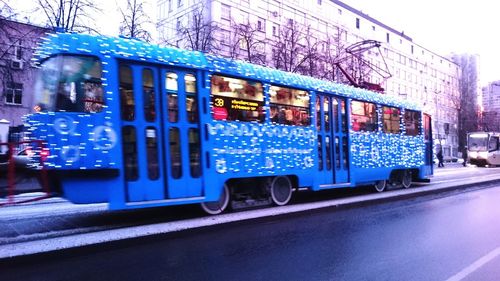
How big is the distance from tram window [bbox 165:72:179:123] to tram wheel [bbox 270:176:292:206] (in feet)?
10.7

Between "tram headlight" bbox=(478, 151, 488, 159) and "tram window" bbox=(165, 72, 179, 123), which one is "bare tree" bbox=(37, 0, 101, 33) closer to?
"tram window" bbox=(165, 72, 179, 123)

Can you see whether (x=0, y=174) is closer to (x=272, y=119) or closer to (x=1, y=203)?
(x=1, y=203)

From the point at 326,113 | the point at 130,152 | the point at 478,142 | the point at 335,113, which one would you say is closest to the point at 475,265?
the point at 130,152

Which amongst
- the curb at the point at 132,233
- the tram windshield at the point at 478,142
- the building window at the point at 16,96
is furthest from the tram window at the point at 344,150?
the tram windshield at the point at 478,142

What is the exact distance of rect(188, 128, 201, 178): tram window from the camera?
9039mm

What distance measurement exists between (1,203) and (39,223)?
3.45ft

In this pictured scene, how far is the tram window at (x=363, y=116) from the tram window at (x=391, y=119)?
64 centimetres

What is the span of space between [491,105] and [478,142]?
65.0 metres

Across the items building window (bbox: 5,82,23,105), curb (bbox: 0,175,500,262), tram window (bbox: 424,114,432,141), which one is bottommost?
curb (bbox: 0,175,500,262)

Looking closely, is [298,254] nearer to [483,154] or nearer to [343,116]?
[343,116]

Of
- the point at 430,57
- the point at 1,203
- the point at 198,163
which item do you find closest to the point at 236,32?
the point at 198,163

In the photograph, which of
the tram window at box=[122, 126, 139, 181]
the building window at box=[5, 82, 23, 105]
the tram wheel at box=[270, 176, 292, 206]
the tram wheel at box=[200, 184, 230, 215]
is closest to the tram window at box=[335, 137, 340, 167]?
the tram wheel at box=[270, 176, 292, 206]

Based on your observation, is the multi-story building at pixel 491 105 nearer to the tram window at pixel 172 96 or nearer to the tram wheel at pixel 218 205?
the tram wheel at pixel 218 205

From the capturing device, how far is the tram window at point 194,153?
9.04m
